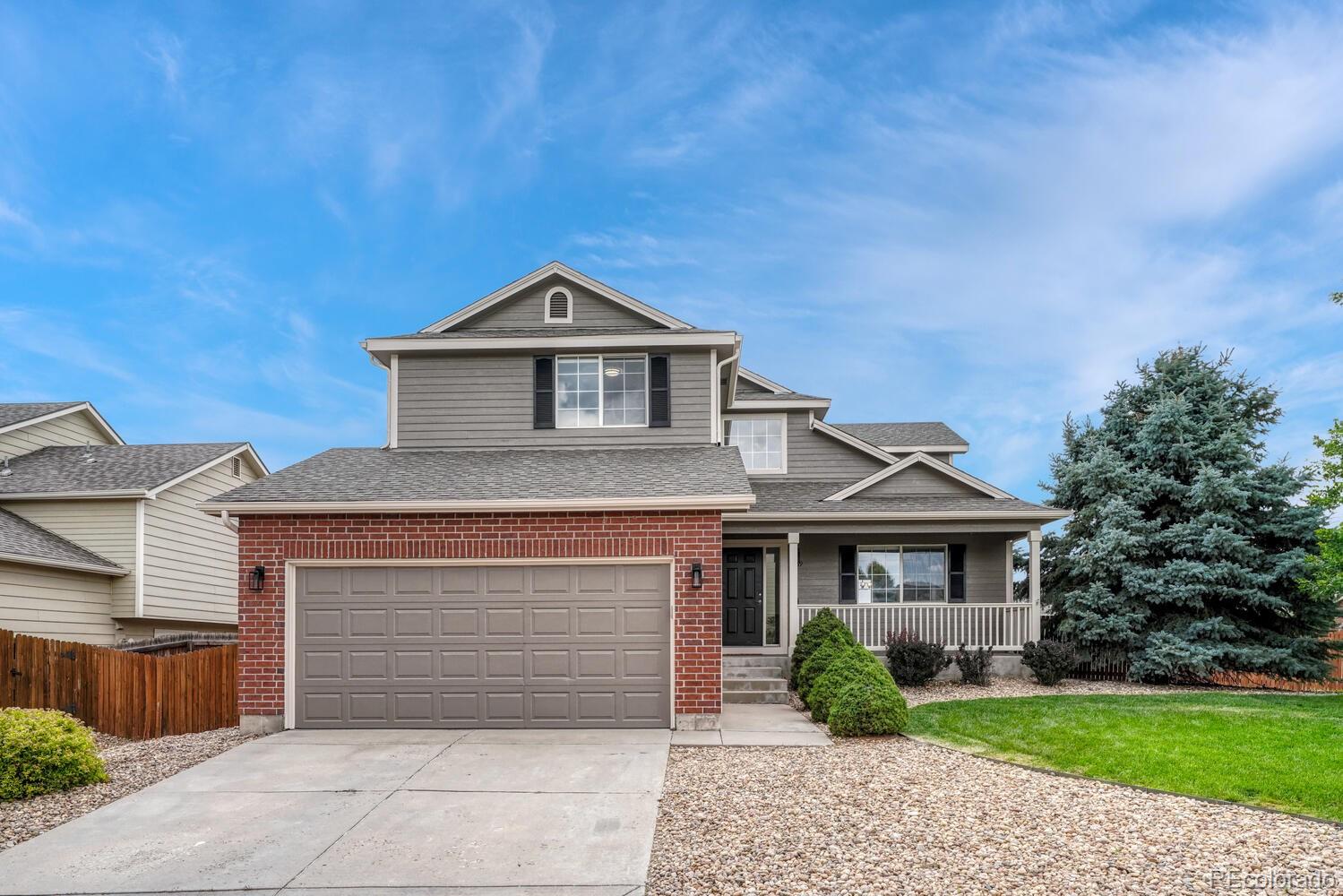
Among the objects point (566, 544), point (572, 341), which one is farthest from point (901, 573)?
point (566, 544)

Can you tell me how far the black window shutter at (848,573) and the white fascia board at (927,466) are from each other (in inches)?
50.7

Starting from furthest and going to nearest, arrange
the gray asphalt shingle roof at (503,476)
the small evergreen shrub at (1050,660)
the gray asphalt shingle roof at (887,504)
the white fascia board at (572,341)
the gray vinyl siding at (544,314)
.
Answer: the gray asphalt shingle roof at (887,504)
the small evergreen shrub at (1050,660)
the gray vinyl siding at (544,314)
the white fascia board at (572,341)
the gray asphalt shingle roof at (503,476)

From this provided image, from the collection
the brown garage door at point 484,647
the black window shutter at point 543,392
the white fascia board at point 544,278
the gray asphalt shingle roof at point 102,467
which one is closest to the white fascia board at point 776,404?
the white fascia board at point 544,278

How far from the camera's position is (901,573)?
728 inches

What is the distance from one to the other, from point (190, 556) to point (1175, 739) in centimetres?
1873

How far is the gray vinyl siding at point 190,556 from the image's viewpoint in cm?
1822

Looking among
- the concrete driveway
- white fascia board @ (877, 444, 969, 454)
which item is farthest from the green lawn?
white fascia board @ (877, 444, 969, 454)

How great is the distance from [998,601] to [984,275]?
22.8ft

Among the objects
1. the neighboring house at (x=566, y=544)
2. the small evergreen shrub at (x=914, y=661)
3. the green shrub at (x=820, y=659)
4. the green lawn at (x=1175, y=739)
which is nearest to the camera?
the green lawn at (x=1175, y=739)

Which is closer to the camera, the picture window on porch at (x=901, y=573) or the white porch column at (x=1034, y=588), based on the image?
the white porch column at (x=1034, y=588)

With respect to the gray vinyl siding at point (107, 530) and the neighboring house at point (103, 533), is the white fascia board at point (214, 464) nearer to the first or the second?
the neighboring house at point (103, 533)

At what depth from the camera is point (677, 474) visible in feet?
41.1

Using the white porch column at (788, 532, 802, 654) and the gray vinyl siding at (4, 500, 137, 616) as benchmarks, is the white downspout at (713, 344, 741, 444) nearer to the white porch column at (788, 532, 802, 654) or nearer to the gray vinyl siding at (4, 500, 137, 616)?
the white porch column at (788, 532, 802, 654)

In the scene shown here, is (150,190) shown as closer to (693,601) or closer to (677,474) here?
(677,474)
